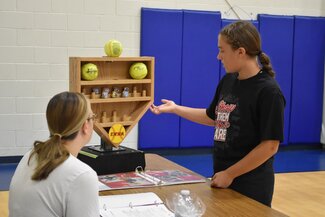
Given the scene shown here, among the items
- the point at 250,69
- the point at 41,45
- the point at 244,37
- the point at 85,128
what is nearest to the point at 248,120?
the point at 250,69

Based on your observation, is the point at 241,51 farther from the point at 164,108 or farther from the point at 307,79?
the point at 307,79

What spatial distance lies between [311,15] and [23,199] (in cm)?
592

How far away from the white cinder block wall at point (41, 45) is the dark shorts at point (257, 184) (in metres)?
3.71

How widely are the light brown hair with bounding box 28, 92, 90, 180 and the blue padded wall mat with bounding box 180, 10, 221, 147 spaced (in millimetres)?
4535

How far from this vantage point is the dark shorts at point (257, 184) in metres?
2.11

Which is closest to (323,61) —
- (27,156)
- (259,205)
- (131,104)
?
(131,104)

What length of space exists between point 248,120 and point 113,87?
729 millimetres

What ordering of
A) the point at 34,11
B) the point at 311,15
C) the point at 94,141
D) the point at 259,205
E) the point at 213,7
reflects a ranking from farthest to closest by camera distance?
1. the point at 311,15
2. the point at 213,7
3. the point at 94,141
4. the point at 34,11
5. the point at 259,205

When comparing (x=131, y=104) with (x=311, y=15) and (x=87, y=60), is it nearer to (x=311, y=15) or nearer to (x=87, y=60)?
(x=87, y=60)

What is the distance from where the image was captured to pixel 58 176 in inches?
54.7

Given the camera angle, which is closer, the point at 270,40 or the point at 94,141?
the point at 94,141

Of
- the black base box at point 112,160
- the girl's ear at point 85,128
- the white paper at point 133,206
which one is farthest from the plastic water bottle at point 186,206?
the black base box at point 112,160

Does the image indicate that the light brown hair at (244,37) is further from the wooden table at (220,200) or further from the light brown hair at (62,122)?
the light brown hair at (62,122)

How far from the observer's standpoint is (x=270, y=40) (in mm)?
6344
